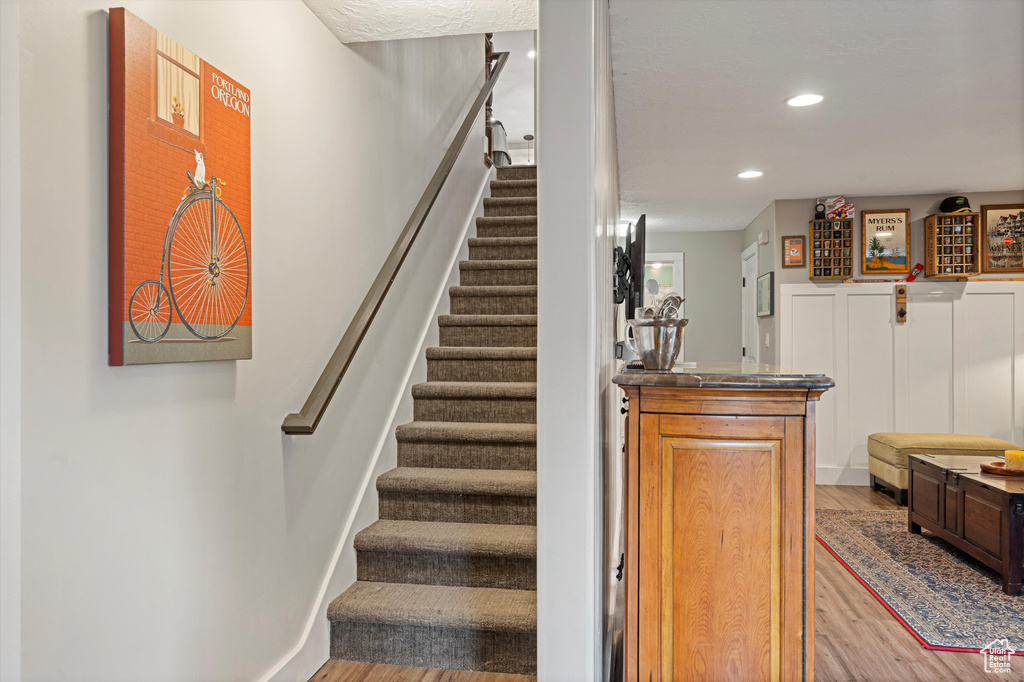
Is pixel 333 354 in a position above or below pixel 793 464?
above

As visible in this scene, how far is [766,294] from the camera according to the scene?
5.68 meters

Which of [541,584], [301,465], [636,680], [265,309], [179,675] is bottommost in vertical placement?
[636,680]

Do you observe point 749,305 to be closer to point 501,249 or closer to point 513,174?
point 513,174

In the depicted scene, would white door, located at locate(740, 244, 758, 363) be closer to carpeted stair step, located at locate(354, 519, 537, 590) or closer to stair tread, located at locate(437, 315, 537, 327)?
stair tread, located at locate(437, 315, 537, 327)

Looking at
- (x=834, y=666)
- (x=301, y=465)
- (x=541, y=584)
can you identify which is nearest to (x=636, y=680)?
(x=541, y=584)

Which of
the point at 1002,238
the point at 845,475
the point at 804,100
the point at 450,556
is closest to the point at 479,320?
the point at 450,556

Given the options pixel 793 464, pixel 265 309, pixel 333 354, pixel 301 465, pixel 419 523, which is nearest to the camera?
pixel 793 464

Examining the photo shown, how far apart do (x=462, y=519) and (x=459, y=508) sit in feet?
0.15

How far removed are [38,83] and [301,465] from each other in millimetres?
1256

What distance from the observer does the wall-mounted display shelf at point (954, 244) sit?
4.98m

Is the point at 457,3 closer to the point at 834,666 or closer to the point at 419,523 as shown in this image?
the point at 419,523

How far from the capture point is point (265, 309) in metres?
1.84

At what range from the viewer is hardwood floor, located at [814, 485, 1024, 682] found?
227cm

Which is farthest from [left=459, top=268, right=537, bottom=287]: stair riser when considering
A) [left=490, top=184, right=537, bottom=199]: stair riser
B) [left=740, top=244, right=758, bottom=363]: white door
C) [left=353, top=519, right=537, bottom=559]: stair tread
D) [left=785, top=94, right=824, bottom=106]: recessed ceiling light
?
[left=740, top=244, right=758, bottom=363]: white door
